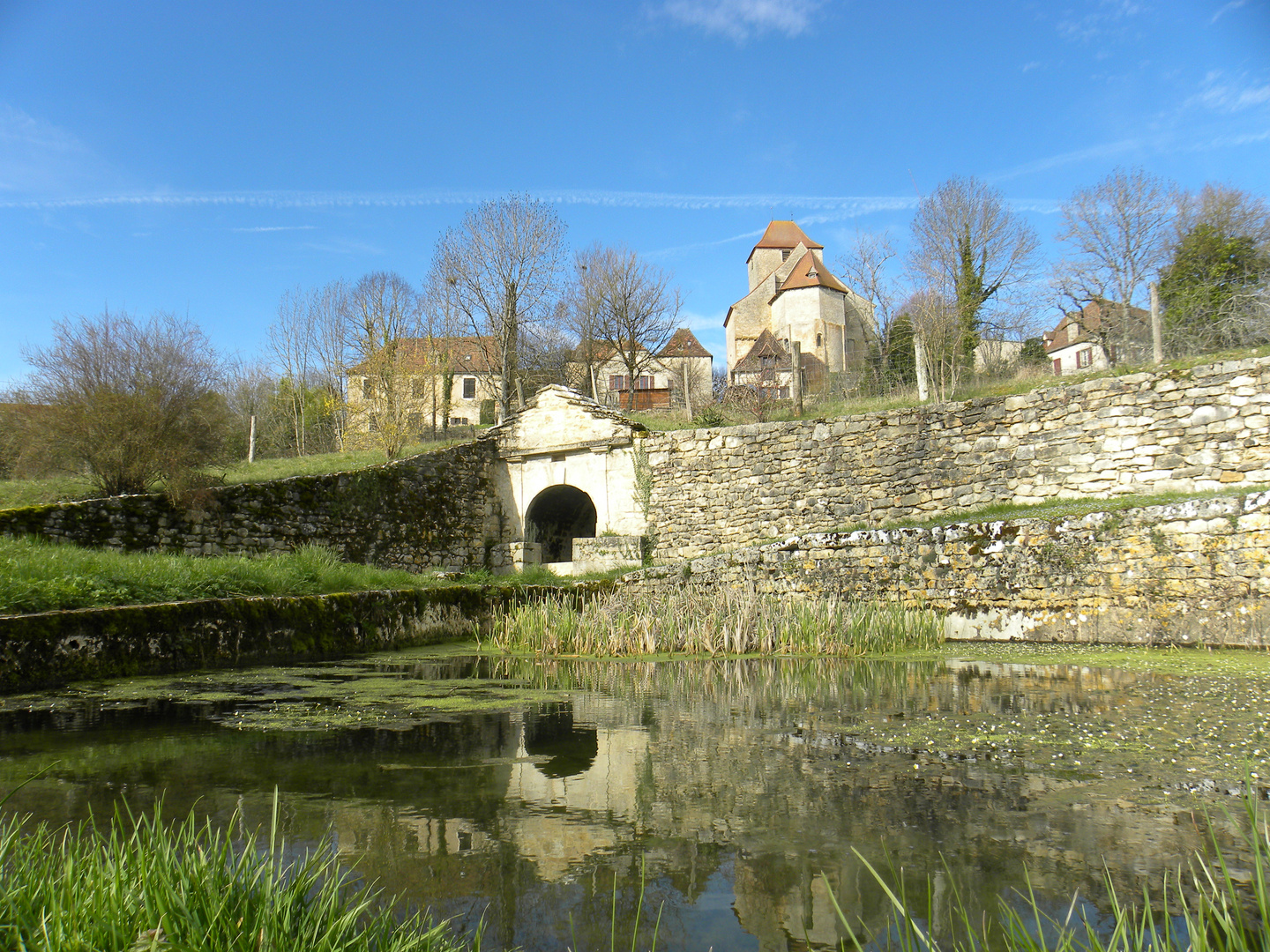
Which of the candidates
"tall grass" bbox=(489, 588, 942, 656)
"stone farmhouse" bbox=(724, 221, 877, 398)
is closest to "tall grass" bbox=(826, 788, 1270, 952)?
"tall grass" bbox=(489, 588, 942, 656)

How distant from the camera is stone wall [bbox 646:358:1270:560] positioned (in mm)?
9445

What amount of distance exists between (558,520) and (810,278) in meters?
27.8

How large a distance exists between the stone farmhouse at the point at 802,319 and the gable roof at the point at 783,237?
0.29 meters

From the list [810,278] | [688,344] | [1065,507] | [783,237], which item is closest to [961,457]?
[1065,507]

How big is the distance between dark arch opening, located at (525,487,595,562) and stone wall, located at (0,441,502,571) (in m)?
1.15

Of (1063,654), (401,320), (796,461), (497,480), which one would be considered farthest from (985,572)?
(401,320)

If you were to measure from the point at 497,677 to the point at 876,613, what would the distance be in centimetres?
421

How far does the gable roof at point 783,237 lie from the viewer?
1951 inches

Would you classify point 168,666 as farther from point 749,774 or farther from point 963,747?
point 963,747

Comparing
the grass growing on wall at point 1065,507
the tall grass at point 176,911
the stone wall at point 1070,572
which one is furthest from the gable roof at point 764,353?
the tall grass at point 176,911

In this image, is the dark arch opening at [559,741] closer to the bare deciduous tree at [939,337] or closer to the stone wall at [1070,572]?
the stone wall at [1070,572]

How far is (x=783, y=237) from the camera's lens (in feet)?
167

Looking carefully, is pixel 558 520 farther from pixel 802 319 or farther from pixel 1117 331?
pixel 802 319

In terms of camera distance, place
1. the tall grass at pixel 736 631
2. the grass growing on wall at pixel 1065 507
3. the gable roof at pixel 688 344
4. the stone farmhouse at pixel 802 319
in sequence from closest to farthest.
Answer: the tall grass at pixel 736 631
the grass growing on wall at pixel 1065 507
the stone farmhouse at pixel 802 319
the gable roof at pixel 688 344
